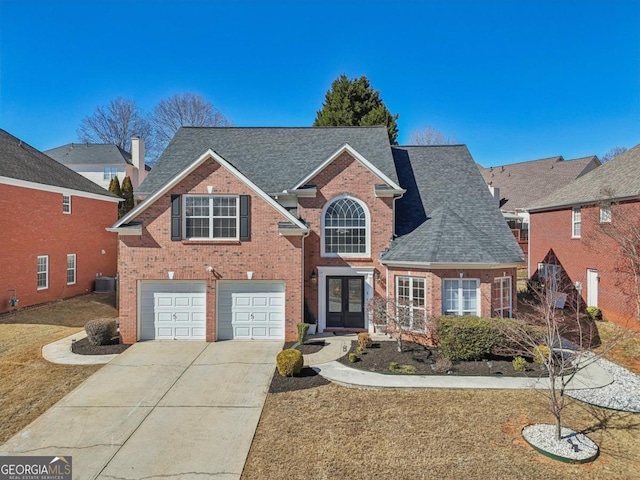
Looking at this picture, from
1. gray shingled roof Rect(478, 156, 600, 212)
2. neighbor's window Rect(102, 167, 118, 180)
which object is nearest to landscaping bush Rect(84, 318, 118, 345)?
neighbor's window Rect(102, 167, 118, 180)

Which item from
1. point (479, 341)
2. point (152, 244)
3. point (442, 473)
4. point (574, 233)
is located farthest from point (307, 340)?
point (574, 233)

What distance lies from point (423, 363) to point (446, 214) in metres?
6.48

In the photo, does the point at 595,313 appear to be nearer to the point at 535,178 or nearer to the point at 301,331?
the point at 301,331

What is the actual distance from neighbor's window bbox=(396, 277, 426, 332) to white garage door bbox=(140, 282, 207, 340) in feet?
25.2

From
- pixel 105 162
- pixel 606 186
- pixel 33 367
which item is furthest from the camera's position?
pixel 105 162

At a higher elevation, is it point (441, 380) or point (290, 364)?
point (290, 364)

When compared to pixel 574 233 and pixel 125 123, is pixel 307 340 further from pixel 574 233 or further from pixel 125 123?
Answer: pixel 125 123

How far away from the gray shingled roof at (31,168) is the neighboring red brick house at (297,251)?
26.0 feet

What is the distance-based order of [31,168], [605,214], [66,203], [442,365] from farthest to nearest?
[66,203], [31,168], [605,214], [442,365]

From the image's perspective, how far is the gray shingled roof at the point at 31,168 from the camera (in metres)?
18.6

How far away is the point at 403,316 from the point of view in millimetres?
13086

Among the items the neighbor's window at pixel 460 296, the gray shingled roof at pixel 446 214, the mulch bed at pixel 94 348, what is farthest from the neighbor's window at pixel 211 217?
the neighbor's window at pixel 460 296

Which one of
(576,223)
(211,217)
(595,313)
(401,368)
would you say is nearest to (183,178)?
(211,217)

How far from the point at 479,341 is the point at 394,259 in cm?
428
